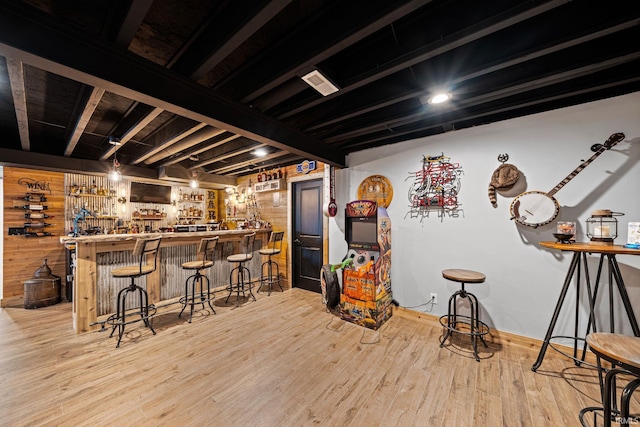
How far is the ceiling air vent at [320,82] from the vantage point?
6.48 feet

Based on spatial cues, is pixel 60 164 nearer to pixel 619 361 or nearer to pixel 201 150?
pixel 201 150

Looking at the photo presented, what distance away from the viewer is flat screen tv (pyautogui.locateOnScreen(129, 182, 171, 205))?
583 cm

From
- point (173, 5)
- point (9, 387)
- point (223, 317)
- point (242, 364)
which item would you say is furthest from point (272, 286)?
point (173, 5)

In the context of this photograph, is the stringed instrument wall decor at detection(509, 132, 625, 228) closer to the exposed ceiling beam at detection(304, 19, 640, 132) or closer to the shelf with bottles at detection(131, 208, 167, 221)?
the exposed ceiling beam at detection(304, 19, 640, 132)

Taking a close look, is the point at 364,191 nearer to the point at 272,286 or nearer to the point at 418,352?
the point at 418,352

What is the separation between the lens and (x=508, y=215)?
279cm

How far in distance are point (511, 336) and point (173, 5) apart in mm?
4447

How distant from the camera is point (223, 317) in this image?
136 inches

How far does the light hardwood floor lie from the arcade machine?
23 centimetres

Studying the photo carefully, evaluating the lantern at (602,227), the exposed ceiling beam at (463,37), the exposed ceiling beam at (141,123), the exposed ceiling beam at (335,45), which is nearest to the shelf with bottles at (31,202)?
the exposed ceiling beam at (141,123)

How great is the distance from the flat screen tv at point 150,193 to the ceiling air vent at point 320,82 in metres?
5.87

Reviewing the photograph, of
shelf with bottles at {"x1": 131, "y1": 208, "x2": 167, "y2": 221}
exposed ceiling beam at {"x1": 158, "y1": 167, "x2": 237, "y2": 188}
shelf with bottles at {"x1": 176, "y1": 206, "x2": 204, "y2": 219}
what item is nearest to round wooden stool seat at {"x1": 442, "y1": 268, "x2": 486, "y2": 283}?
exposed ceiling beam at {"x1": 158, "y1": 167, "x2": 237, "y2": 188}

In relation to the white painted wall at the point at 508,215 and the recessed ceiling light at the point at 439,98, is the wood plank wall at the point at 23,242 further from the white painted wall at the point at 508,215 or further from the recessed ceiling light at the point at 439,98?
the recessed ceiling light at the point at 439,98

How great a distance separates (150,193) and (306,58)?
6.14 m
